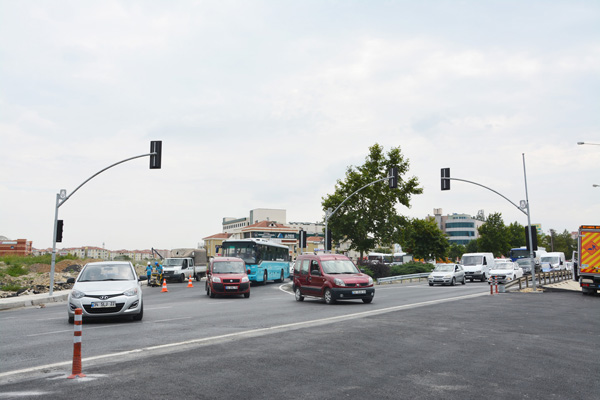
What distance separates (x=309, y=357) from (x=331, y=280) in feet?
36.6

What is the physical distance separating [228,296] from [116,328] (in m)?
12.9

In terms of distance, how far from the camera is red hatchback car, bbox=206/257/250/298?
23.3 metres

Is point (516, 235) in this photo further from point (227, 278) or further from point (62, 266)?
point (227, 278)

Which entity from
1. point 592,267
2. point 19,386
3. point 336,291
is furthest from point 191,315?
point 592,267

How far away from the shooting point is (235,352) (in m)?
8.67

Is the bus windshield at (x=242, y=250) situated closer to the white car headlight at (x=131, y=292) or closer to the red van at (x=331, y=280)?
the red van at (x=331, y=280)

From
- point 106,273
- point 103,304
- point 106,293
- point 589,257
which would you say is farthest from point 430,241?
point 103,304

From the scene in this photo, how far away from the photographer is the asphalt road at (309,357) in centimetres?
626

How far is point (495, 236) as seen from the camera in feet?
303

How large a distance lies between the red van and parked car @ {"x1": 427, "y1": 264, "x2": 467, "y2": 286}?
17408 millimetres

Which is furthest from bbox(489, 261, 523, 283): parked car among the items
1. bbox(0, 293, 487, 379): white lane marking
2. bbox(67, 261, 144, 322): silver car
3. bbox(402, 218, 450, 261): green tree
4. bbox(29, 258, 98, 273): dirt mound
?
bbox(29, 258, 98, 273): dirt mound

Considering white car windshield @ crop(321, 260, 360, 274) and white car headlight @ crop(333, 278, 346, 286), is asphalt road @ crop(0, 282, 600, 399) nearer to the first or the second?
white car headlight @ crop(333, 278, 346, 286)

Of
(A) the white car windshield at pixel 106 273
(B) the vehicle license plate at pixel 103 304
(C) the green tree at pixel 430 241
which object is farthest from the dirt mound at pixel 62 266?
(B) the vehicle license plate at pixel 103 304

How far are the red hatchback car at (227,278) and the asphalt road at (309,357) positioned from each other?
851 centimetres
